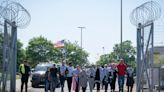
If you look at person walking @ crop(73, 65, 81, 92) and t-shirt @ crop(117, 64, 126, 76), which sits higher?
t-shirt @ crop(117, 64, 126, 76)

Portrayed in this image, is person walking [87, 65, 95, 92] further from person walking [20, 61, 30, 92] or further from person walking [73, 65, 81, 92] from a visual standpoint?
person walking [20, 61, 30, 92]

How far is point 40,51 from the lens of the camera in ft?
315

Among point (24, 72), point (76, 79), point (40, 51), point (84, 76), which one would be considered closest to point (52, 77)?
point (24, 72)

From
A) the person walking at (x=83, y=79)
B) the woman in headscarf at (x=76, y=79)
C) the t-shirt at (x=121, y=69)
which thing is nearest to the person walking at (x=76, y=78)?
the woman in headscarf at (x=76, y=79)

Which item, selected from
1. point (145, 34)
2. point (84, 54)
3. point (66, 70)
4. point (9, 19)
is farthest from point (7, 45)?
point (84, 54)

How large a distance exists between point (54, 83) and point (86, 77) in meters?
2.03

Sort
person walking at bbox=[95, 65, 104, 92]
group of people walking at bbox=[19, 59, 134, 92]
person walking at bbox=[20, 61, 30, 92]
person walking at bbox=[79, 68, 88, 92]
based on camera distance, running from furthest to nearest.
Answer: person walking at bbox=[95, 65, 104, 92], person walking at bbox=[79, 68, 88, 92], group of people walking at bbox=[19, 59, 134, 92], person walking at bbox=[20, 61, 30, 92]

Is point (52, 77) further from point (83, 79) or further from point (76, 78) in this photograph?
point (83, 79)

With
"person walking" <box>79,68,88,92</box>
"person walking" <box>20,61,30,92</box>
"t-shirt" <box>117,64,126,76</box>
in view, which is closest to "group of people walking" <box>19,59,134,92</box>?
"person walking" <box>79,68,88,92</box>

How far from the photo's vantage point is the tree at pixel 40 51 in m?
93.5

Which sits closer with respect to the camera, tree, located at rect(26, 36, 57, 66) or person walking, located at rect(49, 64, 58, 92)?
person walking, located at rect(49, 64, 58, 92)

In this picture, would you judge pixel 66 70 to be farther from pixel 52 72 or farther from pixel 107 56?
pixel 107 56

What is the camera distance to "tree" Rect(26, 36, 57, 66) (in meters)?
93.5

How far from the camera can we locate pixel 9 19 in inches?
682
